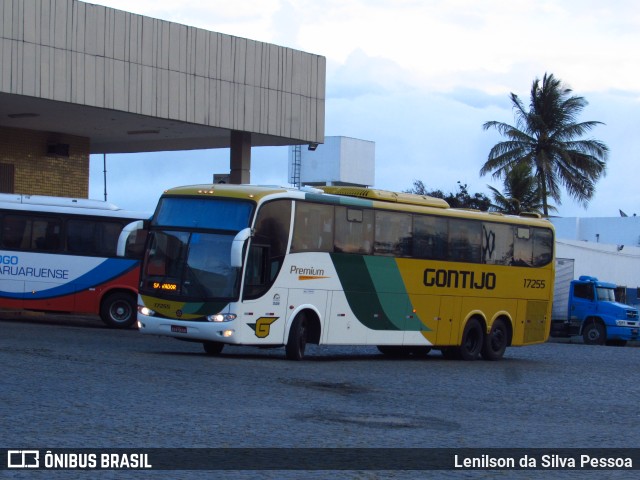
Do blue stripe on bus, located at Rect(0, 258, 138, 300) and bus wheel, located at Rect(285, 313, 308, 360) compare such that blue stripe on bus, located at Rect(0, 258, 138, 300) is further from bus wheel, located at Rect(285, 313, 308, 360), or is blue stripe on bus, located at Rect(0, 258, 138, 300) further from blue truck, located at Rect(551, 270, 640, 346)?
blue truck, located at Rect(551, 270, 640, 346)

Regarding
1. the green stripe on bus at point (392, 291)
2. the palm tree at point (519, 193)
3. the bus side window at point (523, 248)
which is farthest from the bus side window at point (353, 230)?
the palm tree at point (519, 193)

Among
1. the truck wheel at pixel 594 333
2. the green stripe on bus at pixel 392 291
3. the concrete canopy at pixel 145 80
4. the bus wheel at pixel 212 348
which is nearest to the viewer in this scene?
the bus wheel at pixel 212 348

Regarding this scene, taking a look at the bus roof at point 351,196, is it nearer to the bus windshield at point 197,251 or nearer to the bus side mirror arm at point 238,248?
the bus windshield at point 197,251

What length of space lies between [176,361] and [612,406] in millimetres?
7240

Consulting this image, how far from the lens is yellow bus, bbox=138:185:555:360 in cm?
2066

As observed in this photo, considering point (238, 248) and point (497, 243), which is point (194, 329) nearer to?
point (238, 248)

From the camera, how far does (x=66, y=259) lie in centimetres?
3006

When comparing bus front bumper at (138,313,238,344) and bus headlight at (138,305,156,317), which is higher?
bus headlight at (138,305,156,317)

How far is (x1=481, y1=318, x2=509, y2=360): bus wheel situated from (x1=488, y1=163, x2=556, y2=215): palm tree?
39.7m

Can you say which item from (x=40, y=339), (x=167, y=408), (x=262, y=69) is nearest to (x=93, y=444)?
(x=167, y=408)

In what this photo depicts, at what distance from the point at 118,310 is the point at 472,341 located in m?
9.60

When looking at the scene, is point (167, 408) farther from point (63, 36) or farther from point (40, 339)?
point (63, 36)

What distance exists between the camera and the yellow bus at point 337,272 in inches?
813

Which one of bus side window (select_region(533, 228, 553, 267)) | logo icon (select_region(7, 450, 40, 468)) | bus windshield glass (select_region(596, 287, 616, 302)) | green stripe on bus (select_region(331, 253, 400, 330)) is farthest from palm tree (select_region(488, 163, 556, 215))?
logo icon (select_region(7, 450, 40, 468))
